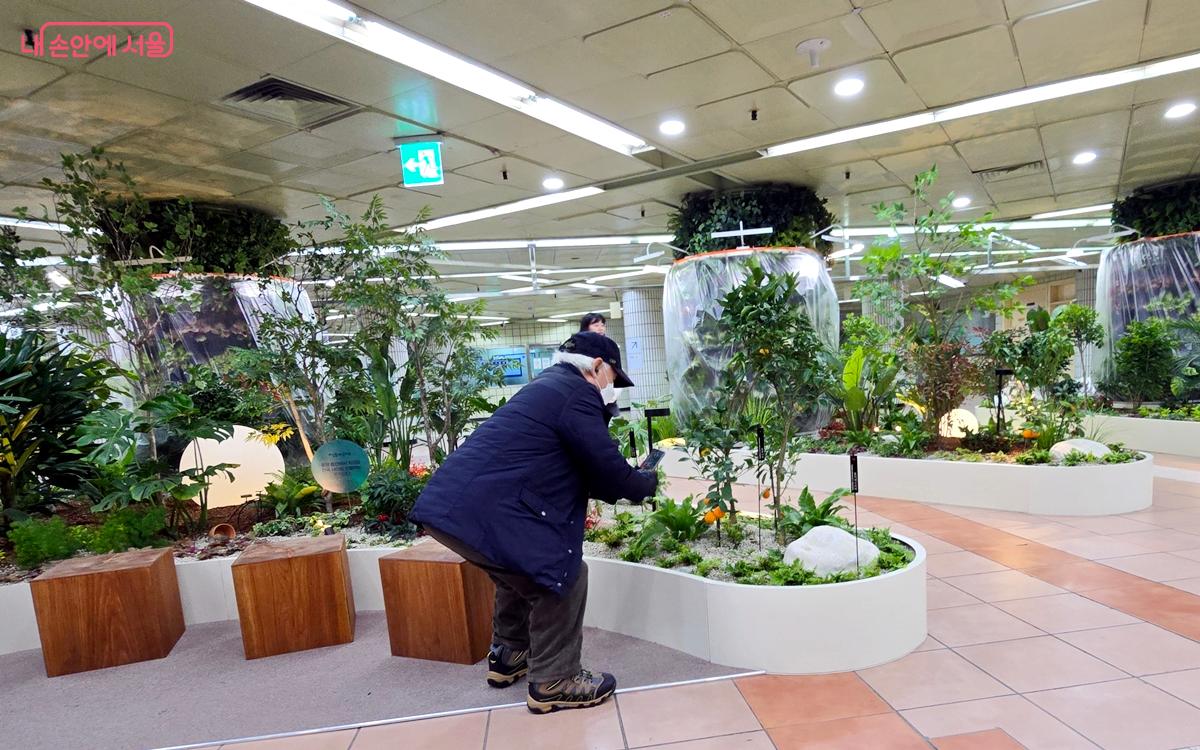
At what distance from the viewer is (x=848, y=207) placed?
8.81m

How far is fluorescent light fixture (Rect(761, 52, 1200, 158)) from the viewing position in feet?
16.0

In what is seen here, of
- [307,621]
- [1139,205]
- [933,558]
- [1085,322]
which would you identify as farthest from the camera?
[1139,205]

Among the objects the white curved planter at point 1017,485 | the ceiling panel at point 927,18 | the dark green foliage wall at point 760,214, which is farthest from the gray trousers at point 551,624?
the dark green foliage wall at point 760,214

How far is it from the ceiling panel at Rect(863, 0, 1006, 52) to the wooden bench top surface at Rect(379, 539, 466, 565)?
3.78m

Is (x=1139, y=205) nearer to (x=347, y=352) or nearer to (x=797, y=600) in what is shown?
(x=797, y=600)

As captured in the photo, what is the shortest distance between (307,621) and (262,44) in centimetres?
318

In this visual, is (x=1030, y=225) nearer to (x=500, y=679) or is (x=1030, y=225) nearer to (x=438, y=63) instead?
(x=438, y=63)

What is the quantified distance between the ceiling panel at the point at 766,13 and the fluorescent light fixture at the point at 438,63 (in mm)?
1451

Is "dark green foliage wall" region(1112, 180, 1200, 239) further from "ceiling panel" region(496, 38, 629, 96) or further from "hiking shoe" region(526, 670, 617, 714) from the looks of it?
"hiking shoe" region(526, 670, 617, 714)

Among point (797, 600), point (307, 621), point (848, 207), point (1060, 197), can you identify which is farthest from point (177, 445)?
point (1060, 197)

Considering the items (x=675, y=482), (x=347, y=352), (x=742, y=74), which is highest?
(x=742, y=74)

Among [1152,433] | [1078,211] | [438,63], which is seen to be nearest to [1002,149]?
[1152,433]

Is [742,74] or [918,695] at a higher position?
[742,74]

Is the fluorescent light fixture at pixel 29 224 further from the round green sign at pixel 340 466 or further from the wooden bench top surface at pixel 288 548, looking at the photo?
the wooden bench top surface at pixel 288 548
